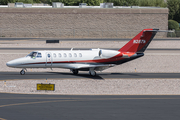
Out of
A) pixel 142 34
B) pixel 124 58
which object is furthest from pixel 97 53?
pixel 142 34

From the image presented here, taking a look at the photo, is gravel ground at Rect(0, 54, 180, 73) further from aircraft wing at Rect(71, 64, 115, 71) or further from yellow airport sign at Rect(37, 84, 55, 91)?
yellow airport sign at Rect(37, 84, 55, 91)

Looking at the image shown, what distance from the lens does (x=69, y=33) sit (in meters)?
90.2

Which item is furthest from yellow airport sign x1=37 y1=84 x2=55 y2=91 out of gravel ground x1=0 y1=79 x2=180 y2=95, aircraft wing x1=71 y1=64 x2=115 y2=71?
aircraft wing x1=71 y1=64 x2=115 y2=71

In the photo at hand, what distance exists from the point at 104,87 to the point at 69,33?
60.2 m

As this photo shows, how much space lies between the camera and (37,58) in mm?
36469

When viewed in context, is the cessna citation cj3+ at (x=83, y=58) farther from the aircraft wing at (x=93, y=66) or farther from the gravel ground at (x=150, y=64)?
the gravel ground at (x=150, y=64)

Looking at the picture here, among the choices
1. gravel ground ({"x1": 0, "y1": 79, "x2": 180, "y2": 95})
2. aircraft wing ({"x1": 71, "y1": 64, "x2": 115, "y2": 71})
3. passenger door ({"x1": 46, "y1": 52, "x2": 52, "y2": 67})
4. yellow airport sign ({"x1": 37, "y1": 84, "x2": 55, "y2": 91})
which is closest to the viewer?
yellow airport sign ({"x1": 37, "y1": 84, "x2": 55, "y2": 91})

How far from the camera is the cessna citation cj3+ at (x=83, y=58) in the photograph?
36.3 meters
